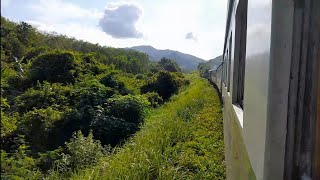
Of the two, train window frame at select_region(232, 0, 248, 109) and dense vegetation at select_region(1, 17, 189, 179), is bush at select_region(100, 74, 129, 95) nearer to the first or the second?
dense vegetation at select_region(1, 17, 189, 179)

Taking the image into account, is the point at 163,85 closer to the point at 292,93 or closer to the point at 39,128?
the point at 39,128

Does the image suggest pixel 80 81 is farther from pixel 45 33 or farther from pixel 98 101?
pixel 45 33

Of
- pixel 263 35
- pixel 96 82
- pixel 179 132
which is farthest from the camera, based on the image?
pixel 96 82

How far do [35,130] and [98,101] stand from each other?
3.81m

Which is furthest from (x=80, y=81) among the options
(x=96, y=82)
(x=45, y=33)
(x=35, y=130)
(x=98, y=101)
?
(x=45, y=33)

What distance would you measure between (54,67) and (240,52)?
1465 cm

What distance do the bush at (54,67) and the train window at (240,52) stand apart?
14.1 meters

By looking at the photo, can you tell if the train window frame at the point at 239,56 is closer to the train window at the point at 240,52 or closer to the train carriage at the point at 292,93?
the train window at the point at 240,52

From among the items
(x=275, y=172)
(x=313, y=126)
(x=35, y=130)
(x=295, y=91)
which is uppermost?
(x=295, y=91)

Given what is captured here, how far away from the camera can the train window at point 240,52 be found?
10.4ft

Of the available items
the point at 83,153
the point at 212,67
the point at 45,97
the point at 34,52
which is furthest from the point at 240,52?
the point at 212,67

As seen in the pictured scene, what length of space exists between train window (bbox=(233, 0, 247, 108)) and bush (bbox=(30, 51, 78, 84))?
1415cm

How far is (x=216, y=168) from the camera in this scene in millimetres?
5496

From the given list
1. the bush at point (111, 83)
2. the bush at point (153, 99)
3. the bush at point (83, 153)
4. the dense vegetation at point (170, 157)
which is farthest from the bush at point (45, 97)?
the dense vegetation at point (170, 157)
